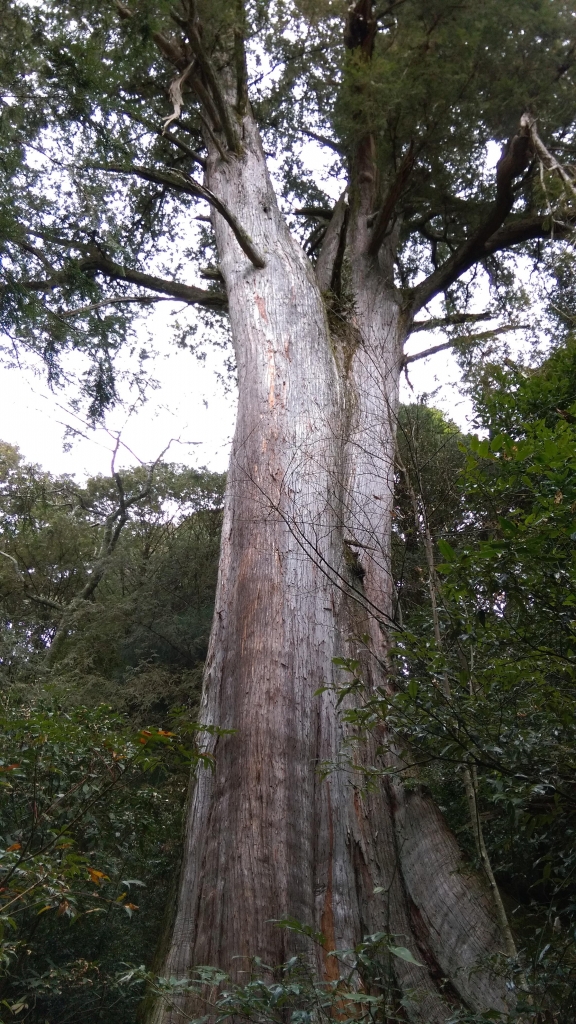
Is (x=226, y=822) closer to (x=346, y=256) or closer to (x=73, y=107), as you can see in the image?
(x=73, y=107)

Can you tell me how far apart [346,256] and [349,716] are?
5718 mm

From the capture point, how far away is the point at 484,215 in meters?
8.03

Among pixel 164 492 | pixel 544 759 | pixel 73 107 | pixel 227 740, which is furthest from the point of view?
pixel 164 492

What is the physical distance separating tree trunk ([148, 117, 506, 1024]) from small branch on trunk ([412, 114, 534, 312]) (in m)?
2.05

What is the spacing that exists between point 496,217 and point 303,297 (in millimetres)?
2063

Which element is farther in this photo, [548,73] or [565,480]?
[548,73]

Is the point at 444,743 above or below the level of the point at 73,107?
below

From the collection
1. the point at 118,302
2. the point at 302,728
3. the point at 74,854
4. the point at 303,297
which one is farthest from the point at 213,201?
the point at 74,854

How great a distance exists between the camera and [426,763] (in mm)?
2334

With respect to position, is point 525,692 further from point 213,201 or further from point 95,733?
point 213,201

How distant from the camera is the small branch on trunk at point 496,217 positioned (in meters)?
5.91

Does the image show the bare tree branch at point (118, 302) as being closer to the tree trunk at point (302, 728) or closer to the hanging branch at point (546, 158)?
the tree trunk at point (302, 728)

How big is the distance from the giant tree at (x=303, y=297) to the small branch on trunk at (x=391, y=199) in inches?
1.0

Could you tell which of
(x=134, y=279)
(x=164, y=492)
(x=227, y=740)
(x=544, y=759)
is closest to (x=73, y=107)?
(x=134, y=279)
